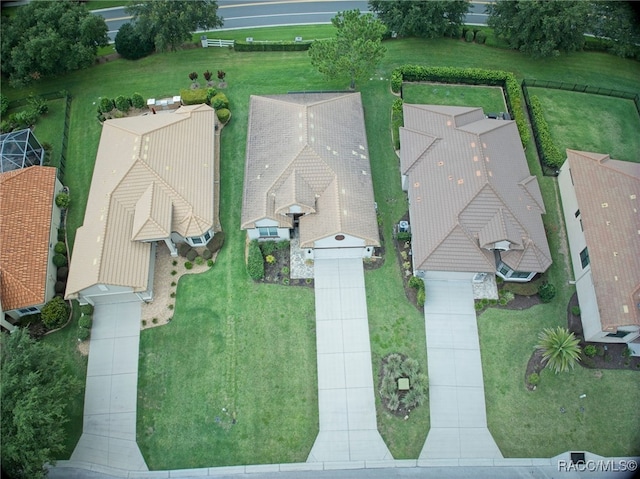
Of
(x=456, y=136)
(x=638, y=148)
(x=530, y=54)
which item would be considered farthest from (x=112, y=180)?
(x=638, y=148)

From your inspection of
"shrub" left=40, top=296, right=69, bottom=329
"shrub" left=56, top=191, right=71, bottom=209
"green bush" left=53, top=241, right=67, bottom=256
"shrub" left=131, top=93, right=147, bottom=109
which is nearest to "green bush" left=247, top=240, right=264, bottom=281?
"shrub" left=40, top=296, right=69, bottom=329

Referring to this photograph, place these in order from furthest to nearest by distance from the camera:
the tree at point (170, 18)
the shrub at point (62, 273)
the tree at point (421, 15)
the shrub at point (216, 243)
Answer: the tree at point (421, 15) < the tree at point (170, 18) < the shrub at point (216, 243) < the shrub at point (62, 273)

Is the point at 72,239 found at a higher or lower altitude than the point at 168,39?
lower

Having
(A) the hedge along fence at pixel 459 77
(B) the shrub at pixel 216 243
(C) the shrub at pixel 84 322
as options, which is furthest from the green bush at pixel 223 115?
(C) the shrub at pixel 84 322

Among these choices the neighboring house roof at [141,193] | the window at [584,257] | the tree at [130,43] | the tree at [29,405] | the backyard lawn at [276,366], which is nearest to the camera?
the tree at [29,405]

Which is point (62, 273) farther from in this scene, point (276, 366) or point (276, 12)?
point (276, 12)

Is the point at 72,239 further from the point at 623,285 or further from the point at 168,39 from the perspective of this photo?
the point at 623,285

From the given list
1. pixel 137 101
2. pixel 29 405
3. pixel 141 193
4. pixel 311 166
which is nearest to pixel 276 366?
pixel 29 405

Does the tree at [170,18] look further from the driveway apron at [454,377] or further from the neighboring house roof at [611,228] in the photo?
the neighboring house roof at [611,228]
